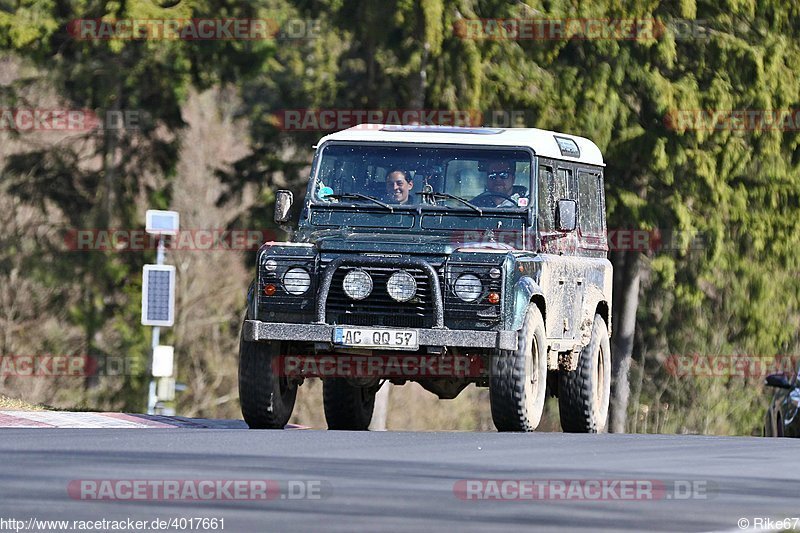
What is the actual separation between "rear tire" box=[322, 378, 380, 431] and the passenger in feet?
7.96

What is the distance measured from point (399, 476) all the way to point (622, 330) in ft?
94.4

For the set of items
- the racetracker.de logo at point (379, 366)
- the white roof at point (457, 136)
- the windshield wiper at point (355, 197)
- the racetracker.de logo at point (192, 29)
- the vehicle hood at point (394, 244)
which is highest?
the racetracker.de logo at point (192, 29)

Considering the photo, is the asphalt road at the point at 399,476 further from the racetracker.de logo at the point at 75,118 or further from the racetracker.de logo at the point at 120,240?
the racetracker.de logo at the point at 75,118

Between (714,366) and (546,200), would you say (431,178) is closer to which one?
(546,200)

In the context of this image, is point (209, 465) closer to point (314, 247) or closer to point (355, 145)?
point (314, 247)

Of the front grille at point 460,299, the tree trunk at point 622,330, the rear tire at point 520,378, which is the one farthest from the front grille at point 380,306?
the tree trunk at point 622,330

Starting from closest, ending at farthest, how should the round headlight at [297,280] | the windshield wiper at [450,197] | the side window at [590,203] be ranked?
the round headlight at [297,280]
the windshield wiper at [450,197]
the side window at [590,203]

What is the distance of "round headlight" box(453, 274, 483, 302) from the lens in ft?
48.6

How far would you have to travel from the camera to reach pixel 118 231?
4038 centimetres

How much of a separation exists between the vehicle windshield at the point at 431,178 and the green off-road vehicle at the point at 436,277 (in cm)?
1

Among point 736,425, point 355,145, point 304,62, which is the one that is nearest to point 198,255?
point 304,62

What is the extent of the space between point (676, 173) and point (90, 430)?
2267cm

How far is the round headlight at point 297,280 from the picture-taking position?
15.0 m

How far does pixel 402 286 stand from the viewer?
48.7ft
